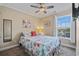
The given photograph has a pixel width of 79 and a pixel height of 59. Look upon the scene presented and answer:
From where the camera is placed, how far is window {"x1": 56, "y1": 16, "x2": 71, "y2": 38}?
5.67 feet

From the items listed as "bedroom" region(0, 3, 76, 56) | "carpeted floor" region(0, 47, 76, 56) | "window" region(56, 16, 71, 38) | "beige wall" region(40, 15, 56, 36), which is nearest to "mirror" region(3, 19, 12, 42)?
"bedroom" region(0, 3, 76, 56)

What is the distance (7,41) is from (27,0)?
2.58 feet

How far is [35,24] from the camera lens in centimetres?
177

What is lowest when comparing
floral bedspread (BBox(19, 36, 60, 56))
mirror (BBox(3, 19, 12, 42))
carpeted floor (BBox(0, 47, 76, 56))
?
carpeted floor (BBox(0, 47, 76, 56))

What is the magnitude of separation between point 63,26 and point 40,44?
0.52m

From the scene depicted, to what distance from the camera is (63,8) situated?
172 cm

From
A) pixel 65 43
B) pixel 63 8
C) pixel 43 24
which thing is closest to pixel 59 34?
pixel 65 43

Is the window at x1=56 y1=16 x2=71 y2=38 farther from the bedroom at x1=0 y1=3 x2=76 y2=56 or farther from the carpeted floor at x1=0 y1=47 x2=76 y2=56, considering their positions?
the carpeted floor at x1=0 y1=47 x2=76 y2=56

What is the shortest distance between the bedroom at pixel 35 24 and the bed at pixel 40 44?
55 millimetres

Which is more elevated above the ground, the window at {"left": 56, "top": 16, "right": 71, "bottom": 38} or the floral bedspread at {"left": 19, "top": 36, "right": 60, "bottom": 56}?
the window at {"left": 56, "top": 16, "right": 71, "bottom": 38}

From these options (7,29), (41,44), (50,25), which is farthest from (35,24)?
(7,29)

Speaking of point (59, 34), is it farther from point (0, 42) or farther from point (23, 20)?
point (0, 42)

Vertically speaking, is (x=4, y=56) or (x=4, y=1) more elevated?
(x=4, y=1)

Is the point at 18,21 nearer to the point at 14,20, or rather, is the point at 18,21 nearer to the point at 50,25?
the point at 14,20
